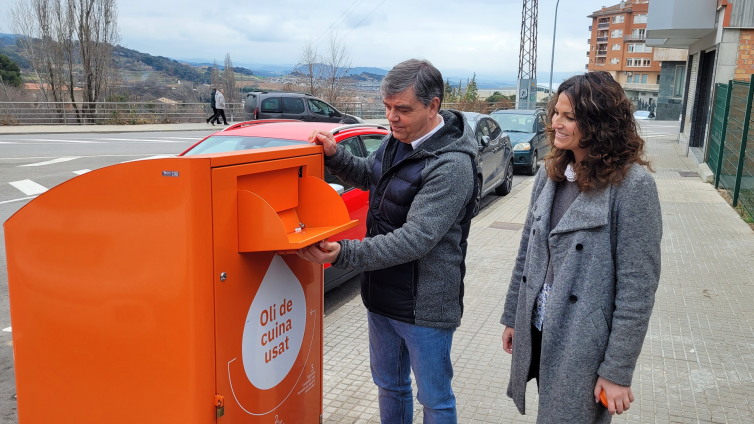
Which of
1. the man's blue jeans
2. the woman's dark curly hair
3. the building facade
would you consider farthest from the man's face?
the building facade

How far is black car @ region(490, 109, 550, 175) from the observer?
13.9m

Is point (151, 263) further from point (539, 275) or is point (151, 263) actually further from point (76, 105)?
point (76, 105)

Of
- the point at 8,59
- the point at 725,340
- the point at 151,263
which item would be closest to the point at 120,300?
the point at 151,263

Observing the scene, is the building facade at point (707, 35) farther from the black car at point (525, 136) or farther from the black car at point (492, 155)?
the black car at point (492, 155)

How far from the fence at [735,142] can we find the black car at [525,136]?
349 cm

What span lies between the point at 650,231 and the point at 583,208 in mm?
220

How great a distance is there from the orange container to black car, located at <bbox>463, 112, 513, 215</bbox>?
7.31 metres

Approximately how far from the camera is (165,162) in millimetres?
1733

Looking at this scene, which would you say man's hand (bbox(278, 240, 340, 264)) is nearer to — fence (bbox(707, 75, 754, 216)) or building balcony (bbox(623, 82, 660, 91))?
fence (bbox(707, 75, 754, 216))

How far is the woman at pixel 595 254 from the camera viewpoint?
1.90 metres

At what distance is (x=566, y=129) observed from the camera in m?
2.01

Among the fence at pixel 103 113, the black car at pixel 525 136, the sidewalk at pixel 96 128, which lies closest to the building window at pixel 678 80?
the fence at pixel 103 113

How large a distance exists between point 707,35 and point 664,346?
14.6 metres

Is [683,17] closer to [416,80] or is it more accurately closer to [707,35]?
[707,35]
